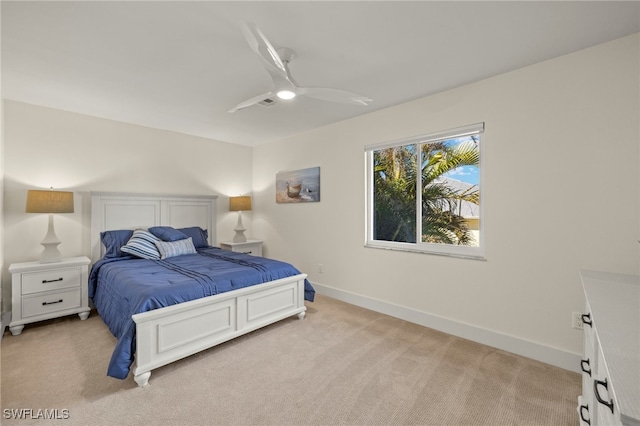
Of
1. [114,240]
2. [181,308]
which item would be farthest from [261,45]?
[114,240]

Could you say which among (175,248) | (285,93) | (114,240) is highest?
(285,93)

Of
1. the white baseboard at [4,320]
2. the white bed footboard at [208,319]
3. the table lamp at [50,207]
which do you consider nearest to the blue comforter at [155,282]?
the white bed footboard at [208,319]

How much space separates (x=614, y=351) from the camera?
83 centimetres

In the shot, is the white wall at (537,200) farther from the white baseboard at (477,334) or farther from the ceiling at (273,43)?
the ceiling at (273,43)

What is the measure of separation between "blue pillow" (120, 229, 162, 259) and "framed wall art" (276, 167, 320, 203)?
6.14ft

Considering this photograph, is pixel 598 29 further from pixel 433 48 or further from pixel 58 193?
pixel 58 193

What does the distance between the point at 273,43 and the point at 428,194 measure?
6.77 ft

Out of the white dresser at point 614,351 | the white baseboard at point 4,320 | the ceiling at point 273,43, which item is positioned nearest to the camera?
the white dresser at point 614,351

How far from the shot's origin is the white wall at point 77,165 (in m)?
2.98

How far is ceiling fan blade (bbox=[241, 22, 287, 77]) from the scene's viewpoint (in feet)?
4.93

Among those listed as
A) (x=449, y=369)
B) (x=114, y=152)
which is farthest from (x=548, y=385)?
(x=114, y=152)

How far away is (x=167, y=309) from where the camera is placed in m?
2.04

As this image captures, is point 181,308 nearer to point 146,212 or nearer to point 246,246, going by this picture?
point 146,212

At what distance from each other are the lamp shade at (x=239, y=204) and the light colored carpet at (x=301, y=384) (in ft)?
7.59
